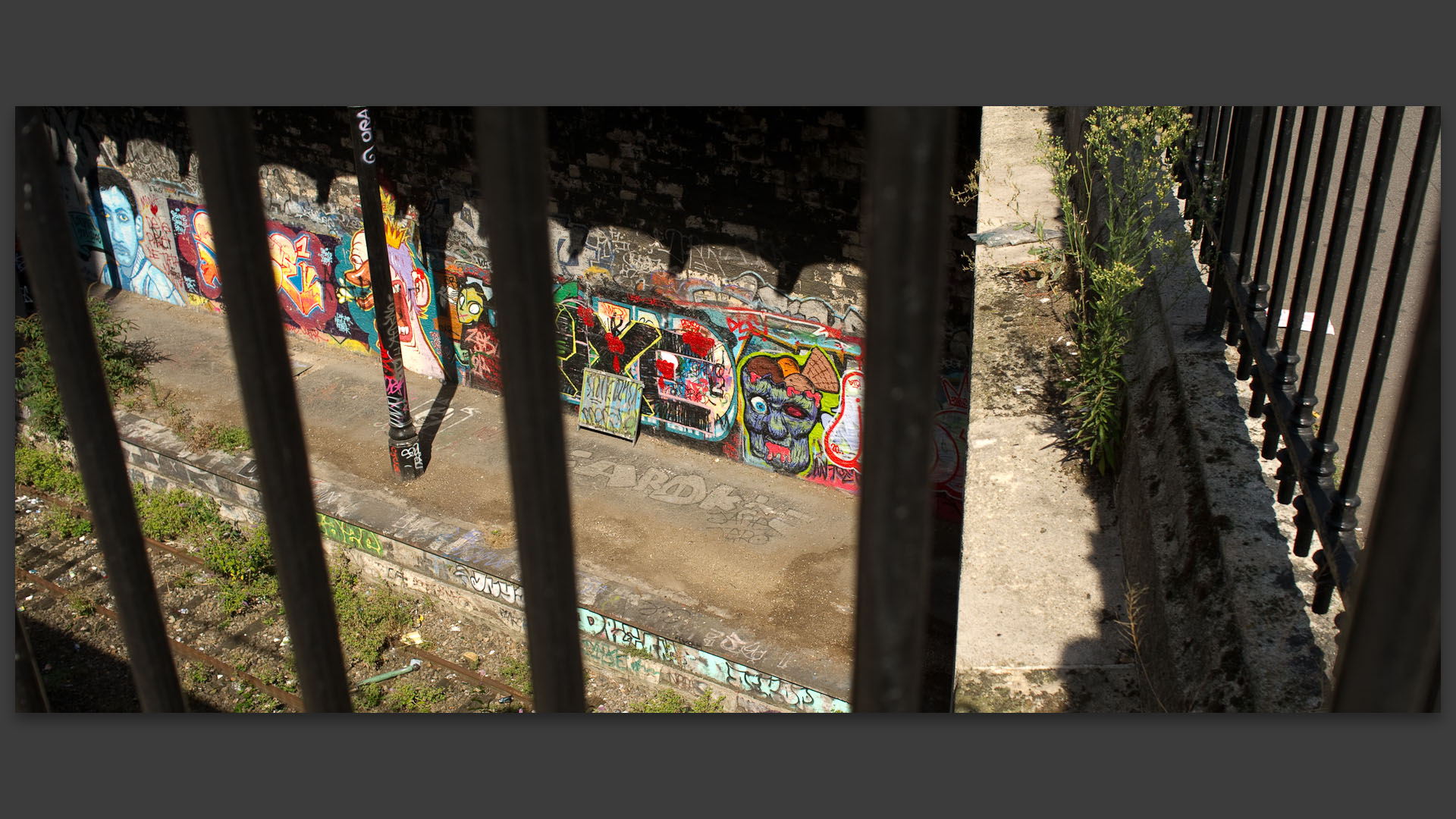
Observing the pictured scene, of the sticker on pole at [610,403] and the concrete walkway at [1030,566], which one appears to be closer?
the concrete walkway at [1030,566]

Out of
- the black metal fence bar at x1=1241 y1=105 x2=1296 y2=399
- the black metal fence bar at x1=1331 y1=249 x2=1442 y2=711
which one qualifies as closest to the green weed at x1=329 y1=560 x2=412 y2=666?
the black metal fence bar at x1=1241 y1=105 x2=1296 y2=399

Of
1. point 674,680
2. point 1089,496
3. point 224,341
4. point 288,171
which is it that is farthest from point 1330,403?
point 224,341

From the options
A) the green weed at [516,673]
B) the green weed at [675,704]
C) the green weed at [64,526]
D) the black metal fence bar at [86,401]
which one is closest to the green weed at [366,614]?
the green weed at [516,673]

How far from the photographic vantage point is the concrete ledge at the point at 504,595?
7.06 m

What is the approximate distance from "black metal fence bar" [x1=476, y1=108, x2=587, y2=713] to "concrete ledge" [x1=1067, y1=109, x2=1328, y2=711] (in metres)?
1.58

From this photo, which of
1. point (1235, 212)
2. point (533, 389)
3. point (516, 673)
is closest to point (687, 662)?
point (516, 673)

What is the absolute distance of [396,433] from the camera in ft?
31.5

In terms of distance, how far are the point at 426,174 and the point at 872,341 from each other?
1047cm

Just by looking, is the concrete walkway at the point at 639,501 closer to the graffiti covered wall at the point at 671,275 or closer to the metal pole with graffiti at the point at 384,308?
the metal pole with graffiti at the point at 384,308

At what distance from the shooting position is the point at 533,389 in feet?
2.65

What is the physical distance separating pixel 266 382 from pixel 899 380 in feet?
1.72

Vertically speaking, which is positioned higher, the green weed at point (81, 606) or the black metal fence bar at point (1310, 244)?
the black metal fence bar at point (1310, 244)

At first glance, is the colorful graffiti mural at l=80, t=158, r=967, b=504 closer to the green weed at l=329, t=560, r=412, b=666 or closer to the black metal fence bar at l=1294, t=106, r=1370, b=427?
the green weed at l=329, t=560, r=412, b=666

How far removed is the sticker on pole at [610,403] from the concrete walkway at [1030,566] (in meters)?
6.31
